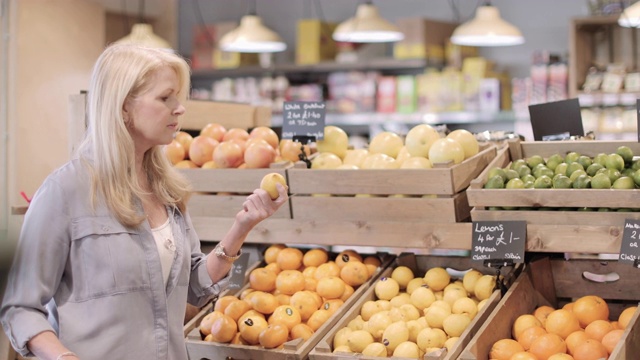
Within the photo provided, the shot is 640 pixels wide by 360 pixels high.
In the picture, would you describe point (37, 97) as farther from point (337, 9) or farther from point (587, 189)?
point (587, 189)

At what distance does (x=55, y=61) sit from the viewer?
712 centimetres

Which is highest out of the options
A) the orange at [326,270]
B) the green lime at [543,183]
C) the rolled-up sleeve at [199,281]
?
the green lime at [543,183]

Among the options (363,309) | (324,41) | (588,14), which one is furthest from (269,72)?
(363,309)

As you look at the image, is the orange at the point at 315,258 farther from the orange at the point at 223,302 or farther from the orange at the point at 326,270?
the orange at the point at 223,302

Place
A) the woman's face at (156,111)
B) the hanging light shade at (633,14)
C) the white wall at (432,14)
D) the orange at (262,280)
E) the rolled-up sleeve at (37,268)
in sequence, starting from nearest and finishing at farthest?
1. the rolled-up sleeve at (37,268)
2. the woman's face at (156,111)
3. the orange at (262,280)
4. the hanging light shade at (633,14)
5. the white wall at (432,14)

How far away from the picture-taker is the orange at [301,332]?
101 inches

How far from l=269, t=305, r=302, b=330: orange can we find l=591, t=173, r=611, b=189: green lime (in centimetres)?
102

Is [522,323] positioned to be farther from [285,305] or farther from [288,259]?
[288,259]

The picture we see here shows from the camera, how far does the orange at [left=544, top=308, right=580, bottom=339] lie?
241 cm

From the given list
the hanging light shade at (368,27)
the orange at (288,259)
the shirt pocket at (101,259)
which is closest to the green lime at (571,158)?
the orange at (288,259)

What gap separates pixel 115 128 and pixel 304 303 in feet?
3.32

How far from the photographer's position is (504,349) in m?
2.30

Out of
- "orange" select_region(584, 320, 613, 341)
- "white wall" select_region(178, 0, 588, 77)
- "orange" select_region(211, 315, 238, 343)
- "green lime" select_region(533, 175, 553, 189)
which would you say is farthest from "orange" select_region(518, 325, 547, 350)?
"white wall" select_region(178, 0, 588, 77)

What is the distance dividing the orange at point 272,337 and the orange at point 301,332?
46 mm
